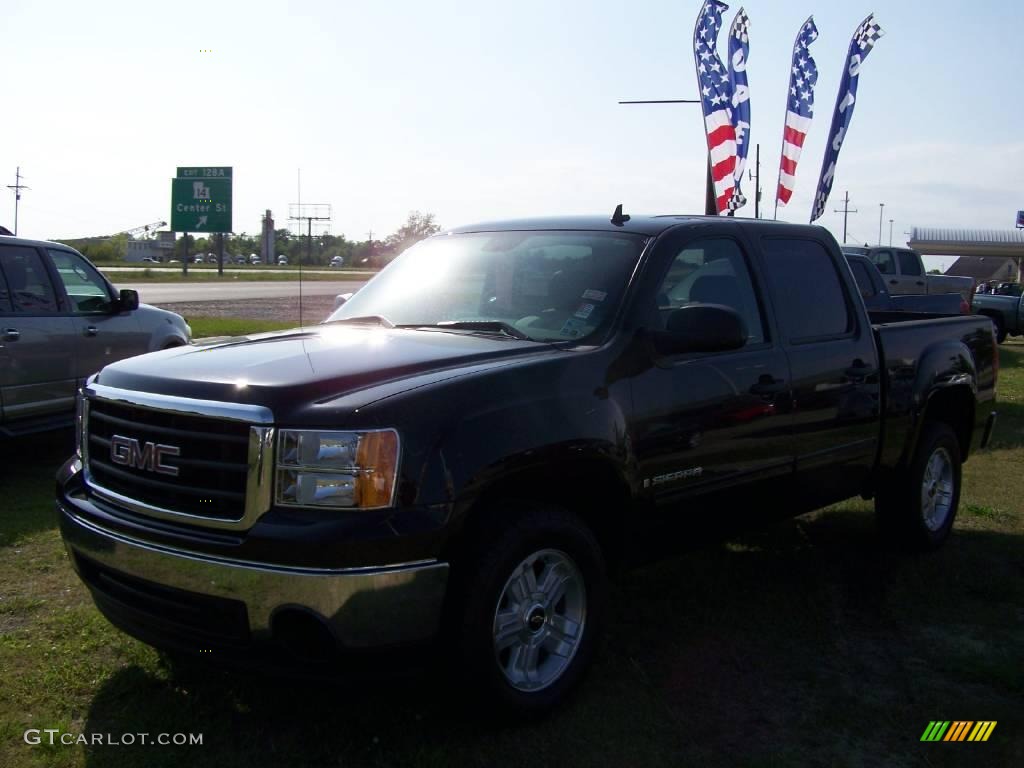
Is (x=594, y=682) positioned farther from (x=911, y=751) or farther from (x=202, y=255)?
(x=202, y=255)

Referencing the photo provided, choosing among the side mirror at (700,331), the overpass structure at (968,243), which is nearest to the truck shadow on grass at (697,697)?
the side mirror at (700,331)

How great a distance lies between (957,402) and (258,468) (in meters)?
4.85

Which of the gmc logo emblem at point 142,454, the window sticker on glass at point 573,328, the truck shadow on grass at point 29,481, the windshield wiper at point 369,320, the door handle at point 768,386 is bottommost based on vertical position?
the truck shadow on grass at point 29,481

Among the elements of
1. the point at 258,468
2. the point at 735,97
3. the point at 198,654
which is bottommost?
the point at 198,654

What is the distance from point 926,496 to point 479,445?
12.3 feet

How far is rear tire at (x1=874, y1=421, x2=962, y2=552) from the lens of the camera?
5953 millimetres

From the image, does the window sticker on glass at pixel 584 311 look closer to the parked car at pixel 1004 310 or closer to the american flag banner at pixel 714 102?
the american flag banner at pixel 714 102

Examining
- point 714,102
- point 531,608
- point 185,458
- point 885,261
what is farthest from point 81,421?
point 885,261

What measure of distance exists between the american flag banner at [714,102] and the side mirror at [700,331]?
1157 cm

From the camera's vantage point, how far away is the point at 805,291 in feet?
17.4

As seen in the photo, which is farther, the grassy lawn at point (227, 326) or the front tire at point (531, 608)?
the grassy lawn at point (227, 326)

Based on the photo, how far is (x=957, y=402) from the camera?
257 inches

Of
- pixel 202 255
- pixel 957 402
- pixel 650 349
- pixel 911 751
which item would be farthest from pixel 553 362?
pixel 202 255

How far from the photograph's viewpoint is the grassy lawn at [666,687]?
3.56 m
